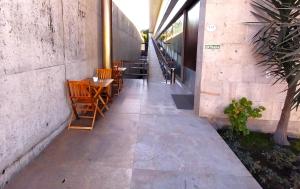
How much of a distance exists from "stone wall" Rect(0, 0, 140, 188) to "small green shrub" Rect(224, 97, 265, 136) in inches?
107

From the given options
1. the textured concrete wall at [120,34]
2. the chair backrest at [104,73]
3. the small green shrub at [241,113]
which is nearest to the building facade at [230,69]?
the small green shrub at [241,113]

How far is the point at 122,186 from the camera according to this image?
2.14 metres

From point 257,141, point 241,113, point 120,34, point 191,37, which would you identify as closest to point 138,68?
point 120,34

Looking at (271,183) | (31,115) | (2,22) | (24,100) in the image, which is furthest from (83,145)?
(271,183)

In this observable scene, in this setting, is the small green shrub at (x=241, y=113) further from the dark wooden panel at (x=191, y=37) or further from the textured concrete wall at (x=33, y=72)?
→ the dark wooden panel at (x=191, y=37)

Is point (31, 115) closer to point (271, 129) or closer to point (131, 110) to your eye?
point (131, 110)

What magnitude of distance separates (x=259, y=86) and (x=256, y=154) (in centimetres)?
136

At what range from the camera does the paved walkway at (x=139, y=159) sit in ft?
7.25

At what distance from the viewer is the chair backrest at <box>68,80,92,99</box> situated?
3.42 m

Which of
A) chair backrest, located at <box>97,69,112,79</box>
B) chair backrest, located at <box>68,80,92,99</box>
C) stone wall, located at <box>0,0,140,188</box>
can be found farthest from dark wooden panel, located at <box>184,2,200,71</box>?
chair backrest, located at <box>68,80,92,99</box>

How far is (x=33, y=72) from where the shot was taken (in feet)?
8.38

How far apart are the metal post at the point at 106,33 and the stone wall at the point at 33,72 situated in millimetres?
1186

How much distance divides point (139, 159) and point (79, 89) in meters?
1.59

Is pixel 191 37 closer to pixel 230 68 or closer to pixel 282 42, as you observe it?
pixel 230 68
